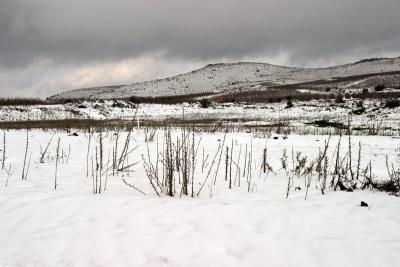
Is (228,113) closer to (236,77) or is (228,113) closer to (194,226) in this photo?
(194,226)

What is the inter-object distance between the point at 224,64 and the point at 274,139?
333 ft

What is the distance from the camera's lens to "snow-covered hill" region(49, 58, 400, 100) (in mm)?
80188

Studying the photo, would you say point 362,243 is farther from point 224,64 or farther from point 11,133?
point 224,64

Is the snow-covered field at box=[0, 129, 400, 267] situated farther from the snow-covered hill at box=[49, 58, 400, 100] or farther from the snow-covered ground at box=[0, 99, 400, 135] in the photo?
the snow-covered hill at box=[49, 58, 400, 100]

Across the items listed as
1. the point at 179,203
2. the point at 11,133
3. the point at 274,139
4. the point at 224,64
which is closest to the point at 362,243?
the point at 179,203

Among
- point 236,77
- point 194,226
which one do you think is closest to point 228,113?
point 194,226

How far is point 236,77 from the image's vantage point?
90875 millimetres

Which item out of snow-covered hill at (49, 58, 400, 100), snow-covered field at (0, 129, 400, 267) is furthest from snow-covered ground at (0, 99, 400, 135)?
snow-covered hill at (49, 58, 400, 100)

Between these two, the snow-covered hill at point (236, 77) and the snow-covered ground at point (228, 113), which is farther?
the snow-covered hill at point (236, 77)

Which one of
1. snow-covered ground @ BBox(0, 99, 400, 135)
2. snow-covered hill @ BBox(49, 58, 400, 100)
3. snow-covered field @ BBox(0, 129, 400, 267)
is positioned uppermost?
snow-covered hill @ BBox(49, 58, 400, 100)

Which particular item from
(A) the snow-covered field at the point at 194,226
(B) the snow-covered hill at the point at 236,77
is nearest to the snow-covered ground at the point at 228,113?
(A) the snow-covered field at the point at 194,226

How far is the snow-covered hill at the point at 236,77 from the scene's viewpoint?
8019cm

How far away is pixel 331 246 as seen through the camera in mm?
3113

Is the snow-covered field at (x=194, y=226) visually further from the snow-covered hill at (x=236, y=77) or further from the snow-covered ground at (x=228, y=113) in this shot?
the snow-covered hill at (x=236, y=77)
